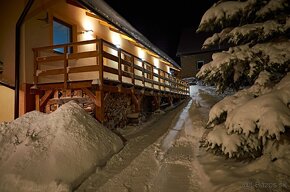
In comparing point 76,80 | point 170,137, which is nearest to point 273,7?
point 170,137

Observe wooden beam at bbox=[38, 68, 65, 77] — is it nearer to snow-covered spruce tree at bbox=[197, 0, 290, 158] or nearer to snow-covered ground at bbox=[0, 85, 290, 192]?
snow-covered ground at bbox=[0, 85, 290, 192]

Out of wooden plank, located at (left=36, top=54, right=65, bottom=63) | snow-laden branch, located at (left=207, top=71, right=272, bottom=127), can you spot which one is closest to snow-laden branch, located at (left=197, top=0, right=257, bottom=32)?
snow-laden branch, located at (left=207, top=71, right=272, bottom=127)

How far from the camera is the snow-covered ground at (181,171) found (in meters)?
3.61

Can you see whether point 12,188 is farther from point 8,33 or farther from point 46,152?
point 8,33

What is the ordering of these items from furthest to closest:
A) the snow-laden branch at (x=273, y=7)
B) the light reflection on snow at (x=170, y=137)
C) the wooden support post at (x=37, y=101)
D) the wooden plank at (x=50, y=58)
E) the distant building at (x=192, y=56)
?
the distant building at (x=192, y=56) → the wooden support post at (x=37, y=101) → the wooden plank at (x=50, y=58) → the light reflection on snow at (x=170, y=137) → the snow-laden branch at (x=273, y=7)

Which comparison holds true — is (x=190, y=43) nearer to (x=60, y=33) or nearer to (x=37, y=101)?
(x=60, y=33)

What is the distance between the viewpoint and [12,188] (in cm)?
428

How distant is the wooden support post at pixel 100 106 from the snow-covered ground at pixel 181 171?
1164mm

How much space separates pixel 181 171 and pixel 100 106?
139 inches

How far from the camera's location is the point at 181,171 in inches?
194

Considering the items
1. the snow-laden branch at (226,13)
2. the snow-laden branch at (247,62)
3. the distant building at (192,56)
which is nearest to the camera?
the snow-laden branch at (247,62)

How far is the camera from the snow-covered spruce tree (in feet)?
13.0

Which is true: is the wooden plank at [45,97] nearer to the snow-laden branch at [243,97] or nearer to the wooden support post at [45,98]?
the wooden support post at [45,98]

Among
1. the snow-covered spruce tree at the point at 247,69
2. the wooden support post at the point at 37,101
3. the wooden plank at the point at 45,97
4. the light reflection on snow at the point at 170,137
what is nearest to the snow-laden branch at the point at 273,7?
the snow-covered spruce tree at the point at 247,69
